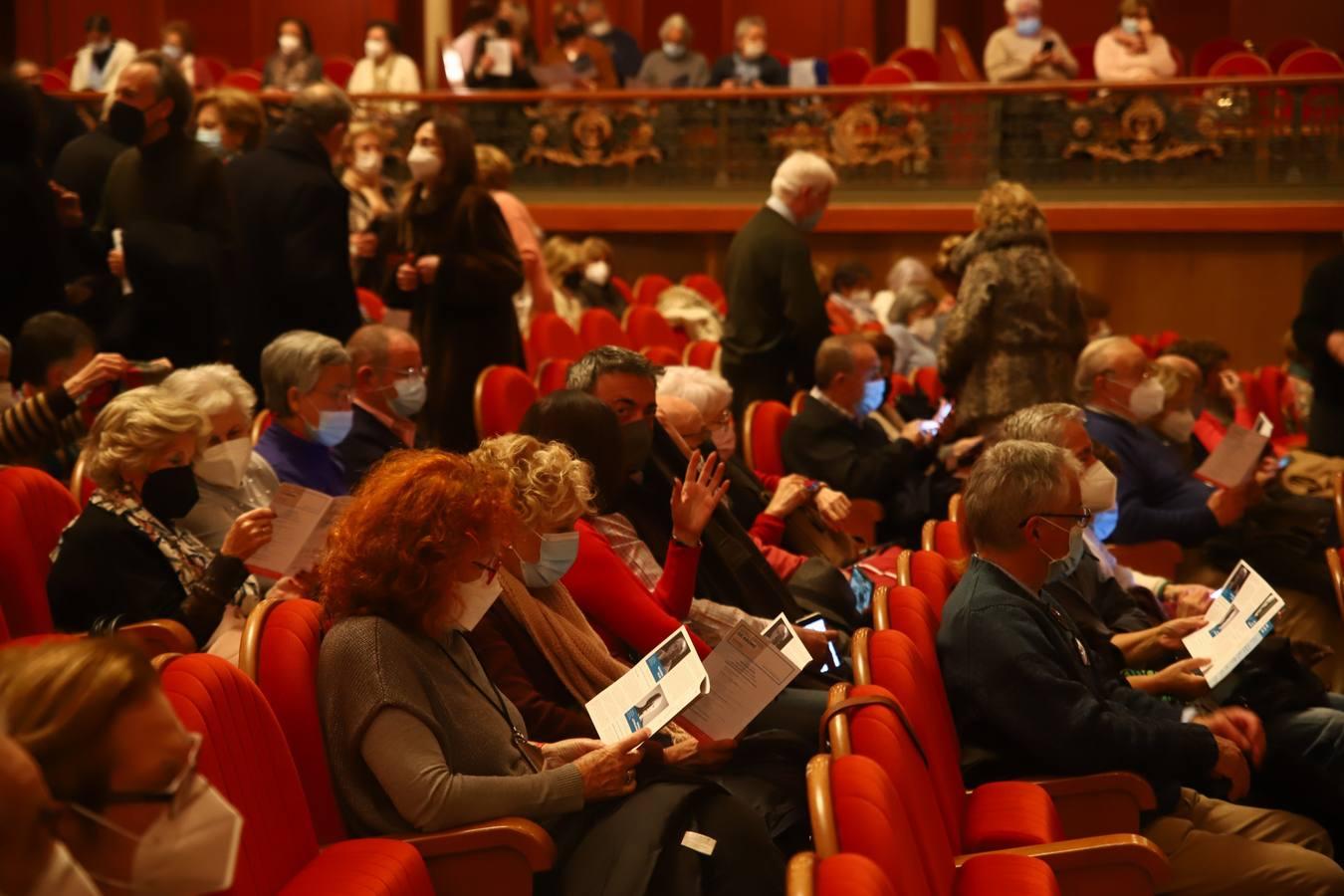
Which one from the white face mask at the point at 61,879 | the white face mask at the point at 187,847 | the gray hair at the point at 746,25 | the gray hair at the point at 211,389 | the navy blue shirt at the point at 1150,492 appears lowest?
the navy blue shirt at the point at 1150,492

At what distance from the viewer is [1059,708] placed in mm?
2768

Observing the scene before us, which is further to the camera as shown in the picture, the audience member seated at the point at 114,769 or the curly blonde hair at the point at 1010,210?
the curly blonde hair at the point at 1010,210

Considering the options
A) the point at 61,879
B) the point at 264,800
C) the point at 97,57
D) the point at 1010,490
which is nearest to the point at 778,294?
the point at 1010,490

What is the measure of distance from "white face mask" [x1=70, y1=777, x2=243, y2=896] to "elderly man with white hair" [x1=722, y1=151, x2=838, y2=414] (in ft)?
14.0

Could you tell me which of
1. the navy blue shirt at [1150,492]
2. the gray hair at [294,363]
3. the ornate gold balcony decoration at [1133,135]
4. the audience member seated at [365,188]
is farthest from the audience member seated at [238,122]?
the ornate gold balcony decoration at [1133,135]

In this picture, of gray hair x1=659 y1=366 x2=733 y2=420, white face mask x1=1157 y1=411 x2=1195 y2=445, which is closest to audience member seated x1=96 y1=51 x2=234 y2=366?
gray hair x1=659 y1=366 x2=733 y2=420

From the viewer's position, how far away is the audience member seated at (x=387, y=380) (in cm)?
429

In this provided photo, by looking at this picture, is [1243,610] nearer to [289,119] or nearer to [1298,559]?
[1298,559]

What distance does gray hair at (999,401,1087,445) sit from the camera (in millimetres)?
3797

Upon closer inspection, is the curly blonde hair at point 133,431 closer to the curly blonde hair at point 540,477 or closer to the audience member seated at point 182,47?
the curly blonde hair at point 540,477

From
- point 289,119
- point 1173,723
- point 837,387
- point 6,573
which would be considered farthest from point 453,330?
point 1173,723

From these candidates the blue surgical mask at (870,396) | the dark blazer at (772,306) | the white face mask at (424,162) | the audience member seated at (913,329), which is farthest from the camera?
the audience member seated at (913,329)

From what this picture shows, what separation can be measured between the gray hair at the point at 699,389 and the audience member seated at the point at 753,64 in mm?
7748

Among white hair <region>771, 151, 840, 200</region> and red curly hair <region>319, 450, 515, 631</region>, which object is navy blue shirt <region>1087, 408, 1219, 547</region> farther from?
red curly hair <region>319, 450, 515, 631</region>
